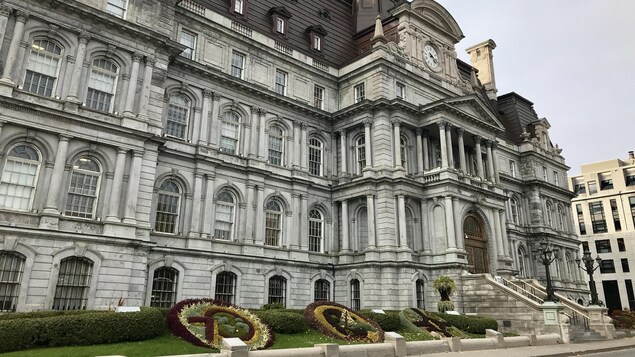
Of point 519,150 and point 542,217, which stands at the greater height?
point 519,150

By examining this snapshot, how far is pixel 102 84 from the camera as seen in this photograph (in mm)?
25047

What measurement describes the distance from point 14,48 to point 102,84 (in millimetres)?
4263

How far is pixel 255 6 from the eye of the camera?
36.3m

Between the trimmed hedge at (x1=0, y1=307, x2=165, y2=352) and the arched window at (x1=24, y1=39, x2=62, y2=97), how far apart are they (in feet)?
38.3

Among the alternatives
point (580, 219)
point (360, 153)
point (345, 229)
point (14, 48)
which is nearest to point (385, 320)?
point (345, 229)

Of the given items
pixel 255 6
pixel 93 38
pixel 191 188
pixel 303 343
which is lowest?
pixel 303 343

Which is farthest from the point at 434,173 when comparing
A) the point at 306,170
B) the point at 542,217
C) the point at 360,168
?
the point at 542,217

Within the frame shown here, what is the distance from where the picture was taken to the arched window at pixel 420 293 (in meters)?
32.8

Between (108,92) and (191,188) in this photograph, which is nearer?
(108,92)

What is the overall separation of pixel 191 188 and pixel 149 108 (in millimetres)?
5648

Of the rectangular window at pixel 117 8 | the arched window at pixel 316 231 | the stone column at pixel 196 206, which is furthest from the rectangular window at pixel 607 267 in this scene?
the rectangular window at pixel 117 8

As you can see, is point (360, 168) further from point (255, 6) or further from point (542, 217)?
point (542, 217)

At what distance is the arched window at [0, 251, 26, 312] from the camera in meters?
19.8

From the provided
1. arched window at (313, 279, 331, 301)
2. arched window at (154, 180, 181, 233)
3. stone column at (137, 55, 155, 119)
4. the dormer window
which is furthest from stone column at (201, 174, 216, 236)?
the dormer window
